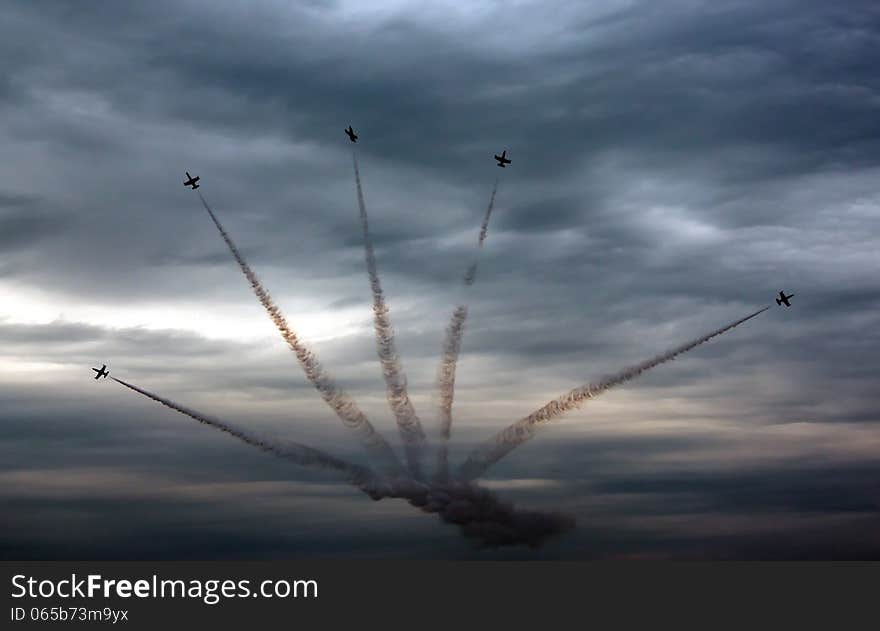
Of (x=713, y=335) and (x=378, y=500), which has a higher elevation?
(x=713, y=335)

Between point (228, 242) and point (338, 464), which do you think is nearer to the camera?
point (228, 242)

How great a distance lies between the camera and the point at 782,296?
198625mm

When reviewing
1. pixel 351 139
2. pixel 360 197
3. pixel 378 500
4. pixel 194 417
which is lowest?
pixel 378 500

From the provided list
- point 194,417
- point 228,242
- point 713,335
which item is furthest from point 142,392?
point 713,335

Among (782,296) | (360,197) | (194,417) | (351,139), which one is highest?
(351,139)

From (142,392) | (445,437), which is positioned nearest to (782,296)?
(445,437)

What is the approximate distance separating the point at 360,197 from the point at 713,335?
6266 centimetres

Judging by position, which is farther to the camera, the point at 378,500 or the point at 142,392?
the point at 378,500

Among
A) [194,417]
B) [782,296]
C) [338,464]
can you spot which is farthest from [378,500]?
[782,296]

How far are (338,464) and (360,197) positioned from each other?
1908 inches

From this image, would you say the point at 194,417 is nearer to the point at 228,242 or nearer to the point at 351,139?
the point at 228,242

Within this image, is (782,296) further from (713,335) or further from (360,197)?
(360,197)

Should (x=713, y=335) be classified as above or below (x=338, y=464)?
above

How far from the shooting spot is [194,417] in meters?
185
